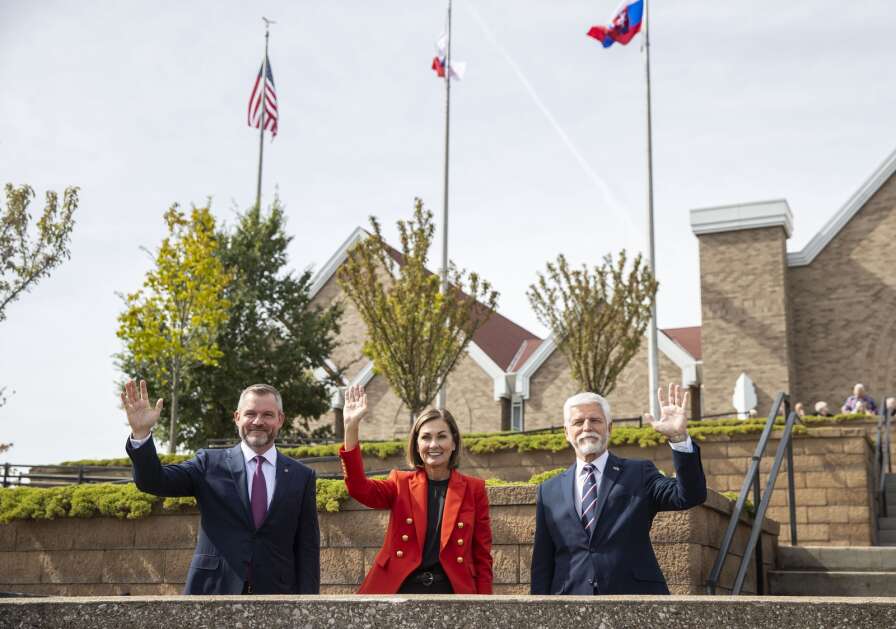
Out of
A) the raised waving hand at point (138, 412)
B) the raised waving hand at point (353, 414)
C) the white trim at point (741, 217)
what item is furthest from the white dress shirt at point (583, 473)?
the white trim at point (741, 217)

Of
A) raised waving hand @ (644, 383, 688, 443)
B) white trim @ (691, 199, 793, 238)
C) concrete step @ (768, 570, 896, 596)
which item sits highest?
white trim @ (691, 199, 793, 238)

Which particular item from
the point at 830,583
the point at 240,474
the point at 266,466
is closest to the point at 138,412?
the point at 240,474

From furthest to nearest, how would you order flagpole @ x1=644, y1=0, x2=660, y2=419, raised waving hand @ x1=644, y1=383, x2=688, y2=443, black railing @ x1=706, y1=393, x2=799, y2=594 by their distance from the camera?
flagpole @ x1=644, y1=0, x2=660, y2=419
black railing @ x1=706, y1=393, x2=799, y2=594
raised waving hand @ x1=644, y1=383, x2=688, y2=443

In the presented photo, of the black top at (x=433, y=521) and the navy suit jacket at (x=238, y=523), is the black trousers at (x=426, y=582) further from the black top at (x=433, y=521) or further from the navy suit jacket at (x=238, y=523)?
the navy suit jacket at (x=238, y=523)

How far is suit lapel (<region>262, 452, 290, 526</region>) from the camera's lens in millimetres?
5027

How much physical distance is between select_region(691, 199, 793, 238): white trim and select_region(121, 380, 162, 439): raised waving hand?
21.7 m

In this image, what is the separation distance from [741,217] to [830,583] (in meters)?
17.8

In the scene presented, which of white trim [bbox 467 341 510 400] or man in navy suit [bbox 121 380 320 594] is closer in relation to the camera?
man in navy suit [bbox 121 380 320 594]

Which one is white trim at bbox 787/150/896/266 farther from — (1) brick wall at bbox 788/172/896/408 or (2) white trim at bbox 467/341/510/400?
(2) white trim at bbox 467/341/510/400

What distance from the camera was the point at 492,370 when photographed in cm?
2923

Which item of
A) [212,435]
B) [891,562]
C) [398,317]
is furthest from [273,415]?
[212,435]

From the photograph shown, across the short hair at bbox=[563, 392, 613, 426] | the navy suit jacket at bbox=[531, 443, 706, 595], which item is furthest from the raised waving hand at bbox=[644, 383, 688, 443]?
the short hair at bbox=[563, 392, 613, 426]

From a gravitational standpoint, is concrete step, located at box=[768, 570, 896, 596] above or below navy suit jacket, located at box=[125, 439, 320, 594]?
below

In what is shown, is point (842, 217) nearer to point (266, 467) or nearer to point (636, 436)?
point (636, 436)
